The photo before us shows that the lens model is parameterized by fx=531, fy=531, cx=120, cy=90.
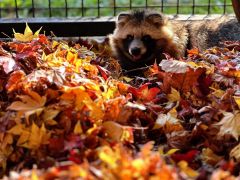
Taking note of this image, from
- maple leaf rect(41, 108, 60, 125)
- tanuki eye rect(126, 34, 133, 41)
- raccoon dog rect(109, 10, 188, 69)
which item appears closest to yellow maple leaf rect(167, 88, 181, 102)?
maple leaf rect(41, 108, 60, 125)

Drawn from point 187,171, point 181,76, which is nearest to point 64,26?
point 181,76

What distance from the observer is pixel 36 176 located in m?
1.77

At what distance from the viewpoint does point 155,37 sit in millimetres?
4543

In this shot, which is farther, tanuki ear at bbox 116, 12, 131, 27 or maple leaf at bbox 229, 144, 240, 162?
tanuki ear at bbox 116, 12, 131, 27

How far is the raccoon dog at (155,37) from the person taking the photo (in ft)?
14.6

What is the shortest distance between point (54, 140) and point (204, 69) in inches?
44.6

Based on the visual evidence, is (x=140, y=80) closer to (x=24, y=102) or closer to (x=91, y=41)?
(x=24, y=102)

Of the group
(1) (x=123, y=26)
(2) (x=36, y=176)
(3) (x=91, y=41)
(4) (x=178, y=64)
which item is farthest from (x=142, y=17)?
(2) (x=36, y=176)

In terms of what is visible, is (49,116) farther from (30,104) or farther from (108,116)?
(108,116)

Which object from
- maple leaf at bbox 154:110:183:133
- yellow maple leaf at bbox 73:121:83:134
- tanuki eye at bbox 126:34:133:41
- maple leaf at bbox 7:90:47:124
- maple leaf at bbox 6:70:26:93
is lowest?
maple leaf at bbox 154:110:183:133

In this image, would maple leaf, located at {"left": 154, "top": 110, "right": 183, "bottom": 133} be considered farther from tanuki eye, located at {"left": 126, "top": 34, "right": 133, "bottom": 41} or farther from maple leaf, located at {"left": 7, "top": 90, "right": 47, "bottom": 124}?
tanuki eye, located at {"left": 126, "top": 34, "right": 133, "bottom": 41}

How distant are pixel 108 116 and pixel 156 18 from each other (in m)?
2.16

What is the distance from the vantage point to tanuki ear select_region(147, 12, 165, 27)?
4.51 m

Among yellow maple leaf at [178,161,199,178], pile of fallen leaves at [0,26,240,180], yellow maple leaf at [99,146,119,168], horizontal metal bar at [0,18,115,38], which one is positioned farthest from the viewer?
horizontal metal bar at [0,18,115,38]
